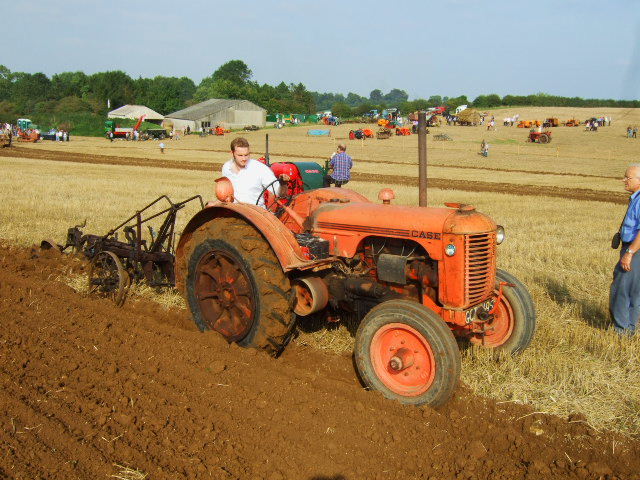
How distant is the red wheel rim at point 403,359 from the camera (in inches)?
148

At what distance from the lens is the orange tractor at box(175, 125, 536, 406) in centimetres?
383

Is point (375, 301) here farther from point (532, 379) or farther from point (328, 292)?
point (532, 379)

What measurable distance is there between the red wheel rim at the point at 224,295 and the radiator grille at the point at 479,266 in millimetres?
1576

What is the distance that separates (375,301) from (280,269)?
0.74 meters

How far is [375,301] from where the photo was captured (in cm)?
434

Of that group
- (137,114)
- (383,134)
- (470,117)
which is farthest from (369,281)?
(137,114)

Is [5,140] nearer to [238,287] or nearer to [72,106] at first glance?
[238,287]

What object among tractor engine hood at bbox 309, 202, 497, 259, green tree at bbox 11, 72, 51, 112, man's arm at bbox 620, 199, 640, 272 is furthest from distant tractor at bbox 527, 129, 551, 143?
green tree at bbox 11, 72, 51, 112

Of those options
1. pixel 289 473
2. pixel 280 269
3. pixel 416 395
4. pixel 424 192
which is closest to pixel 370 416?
pixel 416 395

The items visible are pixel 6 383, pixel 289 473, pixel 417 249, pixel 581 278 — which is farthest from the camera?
pixel 581 278

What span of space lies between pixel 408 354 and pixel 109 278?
3.46 m

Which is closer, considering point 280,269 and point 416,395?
point 416,395

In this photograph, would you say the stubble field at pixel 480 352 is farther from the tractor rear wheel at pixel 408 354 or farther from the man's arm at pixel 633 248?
the man's arm at pixel 633 248

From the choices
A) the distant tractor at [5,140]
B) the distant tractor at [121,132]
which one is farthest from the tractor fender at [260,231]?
the distant tractor at [121,132]
